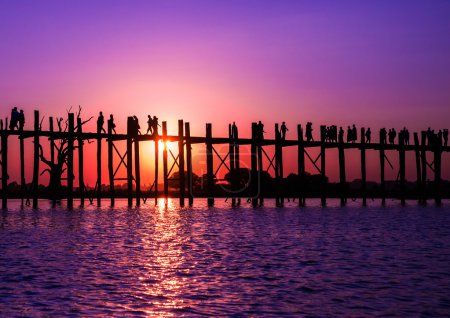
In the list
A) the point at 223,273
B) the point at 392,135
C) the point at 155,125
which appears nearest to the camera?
the point at 223,273

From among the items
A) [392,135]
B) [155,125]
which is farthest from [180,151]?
[392,135]

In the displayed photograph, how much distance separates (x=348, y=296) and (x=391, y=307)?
98 centimetres

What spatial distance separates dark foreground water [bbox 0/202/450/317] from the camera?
32.3ft

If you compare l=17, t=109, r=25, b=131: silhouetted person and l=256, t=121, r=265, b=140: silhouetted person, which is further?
l=256, t=121, r=265, b=140: silhouetted person

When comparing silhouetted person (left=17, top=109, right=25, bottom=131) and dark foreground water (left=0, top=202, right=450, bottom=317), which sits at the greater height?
silhouetted person (left=17, top=109, right=25, bottom=131)

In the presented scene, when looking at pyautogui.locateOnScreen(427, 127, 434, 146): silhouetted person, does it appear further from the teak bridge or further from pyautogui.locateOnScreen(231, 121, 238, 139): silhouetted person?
pyautogui.locateOnScreen(231, 121, 238, 139): silhouetted person

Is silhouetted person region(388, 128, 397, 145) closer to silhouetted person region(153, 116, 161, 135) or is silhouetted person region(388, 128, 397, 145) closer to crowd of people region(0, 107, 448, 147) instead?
crowd of people region(0, 107, 448, 147)

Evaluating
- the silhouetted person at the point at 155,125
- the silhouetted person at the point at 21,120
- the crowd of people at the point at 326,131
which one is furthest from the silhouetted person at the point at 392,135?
the silhouetted person at the point at 21,120

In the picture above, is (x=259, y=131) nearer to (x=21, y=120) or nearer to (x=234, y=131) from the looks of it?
(x=234, y=131)

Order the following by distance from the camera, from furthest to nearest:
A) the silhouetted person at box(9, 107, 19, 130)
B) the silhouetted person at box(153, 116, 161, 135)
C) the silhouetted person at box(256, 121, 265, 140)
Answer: the silhouetted person at box(256, 121, 265, 140) → the silhouetted person at box(153, 116, 161, 135) → the silhouetted person at box(9, 107, 19, 130)

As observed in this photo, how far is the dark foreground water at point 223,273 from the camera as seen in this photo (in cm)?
985

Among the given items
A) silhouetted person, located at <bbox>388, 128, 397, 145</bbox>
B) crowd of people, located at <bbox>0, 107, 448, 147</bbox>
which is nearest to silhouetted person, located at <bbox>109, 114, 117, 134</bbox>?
crowd of people, located at <bbox>0, 107, 448, 147</bbox>

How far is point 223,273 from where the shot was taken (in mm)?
13258

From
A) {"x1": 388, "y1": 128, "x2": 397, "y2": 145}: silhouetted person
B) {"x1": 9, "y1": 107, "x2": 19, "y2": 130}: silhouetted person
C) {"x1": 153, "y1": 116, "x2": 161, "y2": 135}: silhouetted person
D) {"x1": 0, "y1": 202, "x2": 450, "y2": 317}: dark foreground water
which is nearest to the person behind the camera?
{"x1": 0, "y1": 202, "x2": 450, "y2": 317}: dark foreground water
